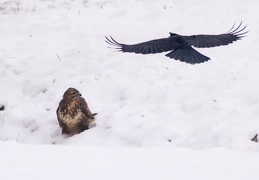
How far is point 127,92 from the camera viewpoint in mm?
5801

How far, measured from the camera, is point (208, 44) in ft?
19.3

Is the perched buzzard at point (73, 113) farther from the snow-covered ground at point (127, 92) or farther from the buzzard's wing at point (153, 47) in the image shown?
the buzzard's wing at point (153, 47)

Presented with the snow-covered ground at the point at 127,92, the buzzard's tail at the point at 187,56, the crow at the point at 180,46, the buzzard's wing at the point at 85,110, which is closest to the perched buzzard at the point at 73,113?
the buzzard's wing at the point at 85,110

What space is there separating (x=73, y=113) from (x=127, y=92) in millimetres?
1001

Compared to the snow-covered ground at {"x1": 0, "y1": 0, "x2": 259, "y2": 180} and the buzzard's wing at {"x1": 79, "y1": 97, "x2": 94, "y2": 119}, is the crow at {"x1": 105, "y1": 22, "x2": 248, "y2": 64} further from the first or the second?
the buzzard's wing at {"x1": 79, "y1": 97, "x2": 94, "y2": 119}

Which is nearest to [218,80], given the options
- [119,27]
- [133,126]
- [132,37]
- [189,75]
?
[189,75]

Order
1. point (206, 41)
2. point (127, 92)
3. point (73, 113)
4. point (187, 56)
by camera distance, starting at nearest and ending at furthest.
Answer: point (73, 113)
point (187, 56)
point (127, 92)
point (206, 41)

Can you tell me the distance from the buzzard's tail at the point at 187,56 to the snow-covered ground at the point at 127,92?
45cm

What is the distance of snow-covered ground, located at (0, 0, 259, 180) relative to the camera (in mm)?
3252

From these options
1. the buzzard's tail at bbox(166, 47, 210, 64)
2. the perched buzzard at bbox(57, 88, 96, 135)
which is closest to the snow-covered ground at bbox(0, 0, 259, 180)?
the perched buzzard at bbox(57, 88, 96, 135)

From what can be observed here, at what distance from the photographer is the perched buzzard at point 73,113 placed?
4992 mm

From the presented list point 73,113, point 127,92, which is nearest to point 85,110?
point 73,113

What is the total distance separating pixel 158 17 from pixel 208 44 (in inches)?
101

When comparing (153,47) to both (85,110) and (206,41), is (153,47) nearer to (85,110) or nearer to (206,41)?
(206,41)
